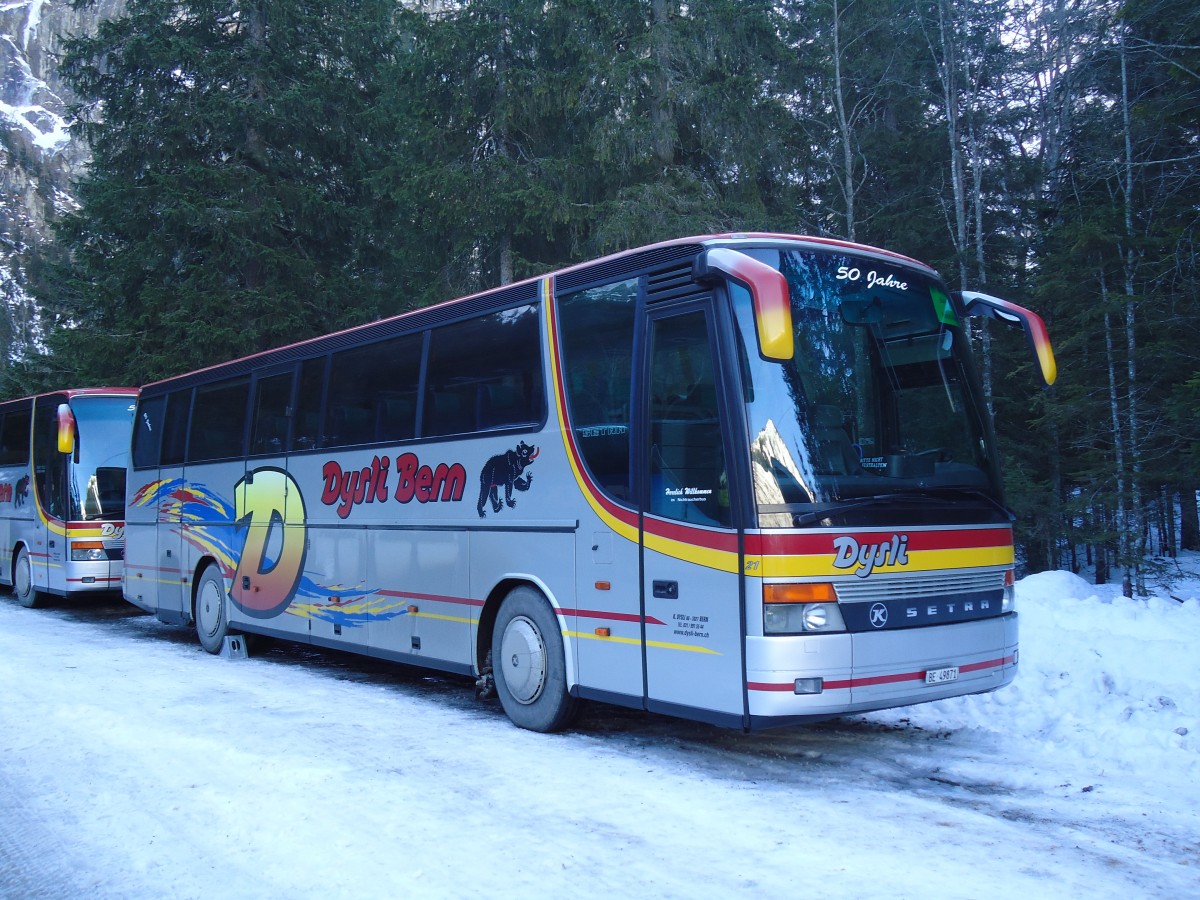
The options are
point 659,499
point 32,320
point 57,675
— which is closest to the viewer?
point 659,499

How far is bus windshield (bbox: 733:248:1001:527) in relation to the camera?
620cm


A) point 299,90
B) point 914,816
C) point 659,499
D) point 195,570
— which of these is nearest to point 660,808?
point 914,816

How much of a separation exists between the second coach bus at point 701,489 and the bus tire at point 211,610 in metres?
3.40

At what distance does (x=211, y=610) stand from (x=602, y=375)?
24.8 ft

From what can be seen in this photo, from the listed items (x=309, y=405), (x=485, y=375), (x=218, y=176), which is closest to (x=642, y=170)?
(x=218, y=176)

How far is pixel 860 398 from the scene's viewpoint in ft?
21.3

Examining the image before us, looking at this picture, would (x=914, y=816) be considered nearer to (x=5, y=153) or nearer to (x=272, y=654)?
(x=272, y=654)

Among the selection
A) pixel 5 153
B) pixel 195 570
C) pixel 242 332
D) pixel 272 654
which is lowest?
pixel 272 654

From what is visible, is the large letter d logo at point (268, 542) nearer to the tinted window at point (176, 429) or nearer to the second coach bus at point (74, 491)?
the tinted window at point (176, 429)

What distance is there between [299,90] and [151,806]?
22448 millimetres

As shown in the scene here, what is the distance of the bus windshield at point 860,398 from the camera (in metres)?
6.20

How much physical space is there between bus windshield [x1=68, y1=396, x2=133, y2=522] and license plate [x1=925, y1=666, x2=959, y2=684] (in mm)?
13774

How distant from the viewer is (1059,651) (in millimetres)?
8586

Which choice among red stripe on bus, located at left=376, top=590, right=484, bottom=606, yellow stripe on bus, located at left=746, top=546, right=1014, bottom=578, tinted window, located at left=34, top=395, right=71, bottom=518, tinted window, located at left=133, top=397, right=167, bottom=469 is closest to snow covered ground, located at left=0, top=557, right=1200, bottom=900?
red stripe on bus, located at left=376, top=590, right=484, bottom=606
